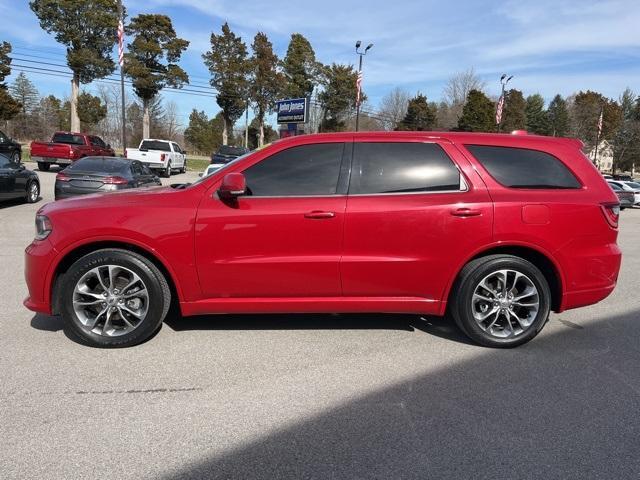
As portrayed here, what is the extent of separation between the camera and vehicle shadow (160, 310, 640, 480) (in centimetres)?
259

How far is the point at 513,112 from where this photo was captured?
72938 mm

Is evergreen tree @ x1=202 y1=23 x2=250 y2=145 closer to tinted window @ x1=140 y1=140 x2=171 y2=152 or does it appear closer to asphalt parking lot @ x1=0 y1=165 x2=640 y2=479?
tinted window @ x1=140 y1=140 x2=171 y2=152

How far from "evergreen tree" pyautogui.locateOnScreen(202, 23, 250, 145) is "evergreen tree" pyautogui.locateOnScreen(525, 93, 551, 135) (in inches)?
Result: 1987

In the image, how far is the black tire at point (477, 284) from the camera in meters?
4.18

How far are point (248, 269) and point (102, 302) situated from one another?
4.12ft

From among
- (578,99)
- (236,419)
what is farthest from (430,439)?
(578,99)

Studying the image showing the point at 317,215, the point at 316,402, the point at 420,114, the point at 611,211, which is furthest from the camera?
the point at 420,114

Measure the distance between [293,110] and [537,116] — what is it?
244 ft

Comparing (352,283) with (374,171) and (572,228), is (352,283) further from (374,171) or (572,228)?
(572,228)

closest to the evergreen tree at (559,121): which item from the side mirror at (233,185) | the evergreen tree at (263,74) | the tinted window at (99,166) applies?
the evergreen tree at (263,74)

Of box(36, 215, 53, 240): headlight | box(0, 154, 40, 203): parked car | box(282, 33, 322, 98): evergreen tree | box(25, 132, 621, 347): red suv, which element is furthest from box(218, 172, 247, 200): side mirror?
box(282, 33, 322, 98): evergreen tree

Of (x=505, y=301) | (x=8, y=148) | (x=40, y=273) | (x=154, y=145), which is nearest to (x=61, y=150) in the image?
(x=8, y=148)

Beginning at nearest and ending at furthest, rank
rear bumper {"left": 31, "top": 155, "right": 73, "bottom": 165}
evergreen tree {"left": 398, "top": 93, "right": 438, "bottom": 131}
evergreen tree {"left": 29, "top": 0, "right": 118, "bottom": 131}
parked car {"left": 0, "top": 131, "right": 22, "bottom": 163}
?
1. parked car {"left": 0, "top": 131, "right": 22, "bottom": 163}
2. rear bumper {"left": 31, "top": 155, "right": 73, "bottom": 165}
3. evergreen tree {"left": 29, "top": 0, "right": 118, "bottom": 131}
4. evergreen tree {"left": 398, "top": 93, "right": 438, "bottom": 131}

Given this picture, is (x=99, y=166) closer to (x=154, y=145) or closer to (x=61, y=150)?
(x=61, y=150)
